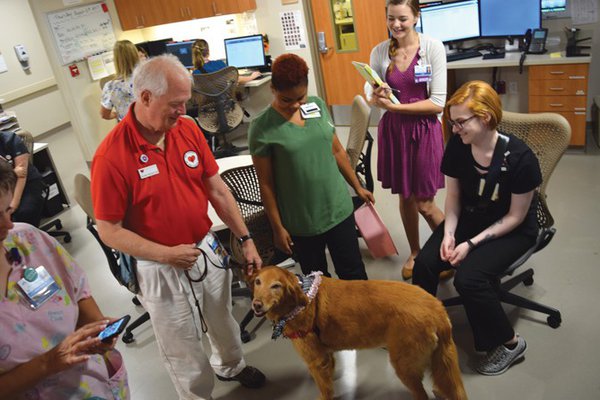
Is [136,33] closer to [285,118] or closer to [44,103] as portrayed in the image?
[44,103]

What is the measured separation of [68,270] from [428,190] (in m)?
1.80

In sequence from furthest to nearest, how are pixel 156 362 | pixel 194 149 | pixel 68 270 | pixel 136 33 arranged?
1. pixel 136 33
2. pixel 156 362
3. pixel 194 149
4. pixel 68 270

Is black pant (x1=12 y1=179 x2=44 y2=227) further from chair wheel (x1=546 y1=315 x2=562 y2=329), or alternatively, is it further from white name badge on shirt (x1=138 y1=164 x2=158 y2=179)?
chair wheel (x1=546 y1=315 x2=562 y2=329)

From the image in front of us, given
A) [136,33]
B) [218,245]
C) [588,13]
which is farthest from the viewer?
[136,33]

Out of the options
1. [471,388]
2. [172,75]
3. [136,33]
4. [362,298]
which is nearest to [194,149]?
[172,75]

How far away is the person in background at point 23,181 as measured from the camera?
3459 mm

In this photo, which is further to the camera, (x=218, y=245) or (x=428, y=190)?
(x=428, y=190)

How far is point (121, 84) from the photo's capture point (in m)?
4.28

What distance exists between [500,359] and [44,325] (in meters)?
1.76

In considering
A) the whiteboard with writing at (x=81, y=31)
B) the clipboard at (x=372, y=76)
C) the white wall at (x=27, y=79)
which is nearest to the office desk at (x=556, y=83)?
the clipboard at (x=372, y=76)

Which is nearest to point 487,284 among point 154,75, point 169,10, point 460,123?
point 460,123

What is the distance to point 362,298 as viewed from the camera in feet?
6.12

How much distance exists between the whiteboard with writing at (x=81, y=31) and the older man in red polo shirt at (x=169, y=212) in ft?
14.3

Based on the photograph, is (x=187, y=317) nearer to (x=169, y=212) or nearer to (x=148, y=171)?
(x=169, y=212)
